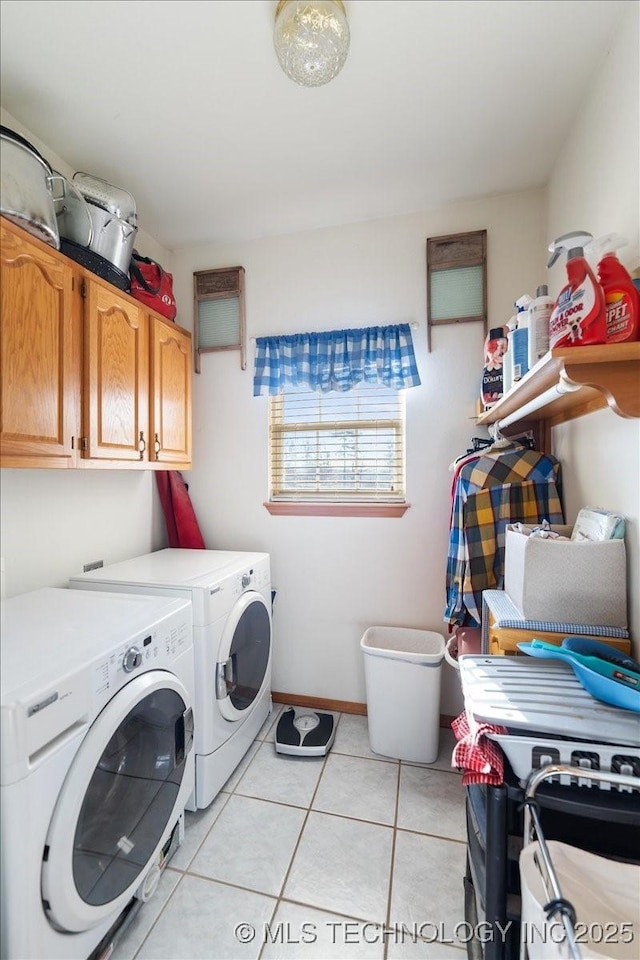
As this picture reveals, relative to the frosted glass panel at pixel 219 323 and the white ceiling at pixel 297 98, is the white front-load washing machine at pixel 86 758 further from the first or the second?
the white ceiling at pixel 297 98

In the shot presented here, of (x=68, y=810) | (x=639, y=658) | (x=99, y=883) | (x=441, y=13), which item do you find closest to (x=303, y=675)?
(x=99, y=883)

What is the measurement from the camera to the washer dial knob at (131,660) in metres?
1.15

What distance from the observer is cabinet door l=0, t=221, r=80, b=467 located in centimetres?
125

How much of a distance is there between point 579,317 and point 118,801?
1791 millimetres

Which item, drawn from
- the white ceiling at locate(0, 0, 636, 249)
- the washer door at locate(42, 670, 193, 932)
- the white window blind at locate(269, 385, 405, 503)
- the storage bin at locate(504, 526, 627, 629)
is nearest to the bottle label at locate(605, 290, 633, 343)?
the storage bin at locate(504, 526, 627, 629)

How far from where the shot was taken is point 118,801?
1.12m

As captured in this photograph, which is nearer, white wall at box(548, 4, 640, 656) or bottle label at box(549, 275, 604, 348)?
bottle label at box(549, 275, 604, 348)

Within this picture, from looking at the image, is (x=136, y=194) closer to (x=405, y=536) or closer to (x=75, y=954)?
(x=405, y=536)

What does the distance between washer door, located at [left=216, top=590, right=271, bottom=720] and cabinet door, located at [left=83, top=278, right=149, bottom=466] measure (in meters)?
0.87

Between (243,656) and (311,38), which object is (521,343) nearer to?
(311,38)

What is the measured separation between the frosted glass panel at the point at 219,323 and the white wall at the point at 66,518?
1.46ft

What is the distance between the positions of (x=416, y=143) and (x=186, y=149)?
3.22ft

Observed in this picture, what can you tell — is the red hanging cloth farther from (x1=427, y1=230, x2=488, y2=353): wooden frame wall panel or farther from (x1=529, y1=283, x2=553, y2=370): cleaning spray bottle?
(x1=529, y1=283, x2=553, y2=370): cleaning spray bottle

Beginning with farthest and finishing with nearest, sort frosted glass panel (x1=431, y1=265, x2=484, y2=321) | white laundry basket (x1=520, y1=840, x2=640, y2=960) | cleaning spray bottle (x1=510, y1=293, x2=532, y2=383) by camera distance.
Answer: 1. frosted glass panel (x1=431, y1=265, x2=484, y2=321)
2. cleaning spray bottle (x1=510, y1=293, x2=532, y2=383)
3. white laundry basket (x1=520, y1=840, x2=640, y2=960)
